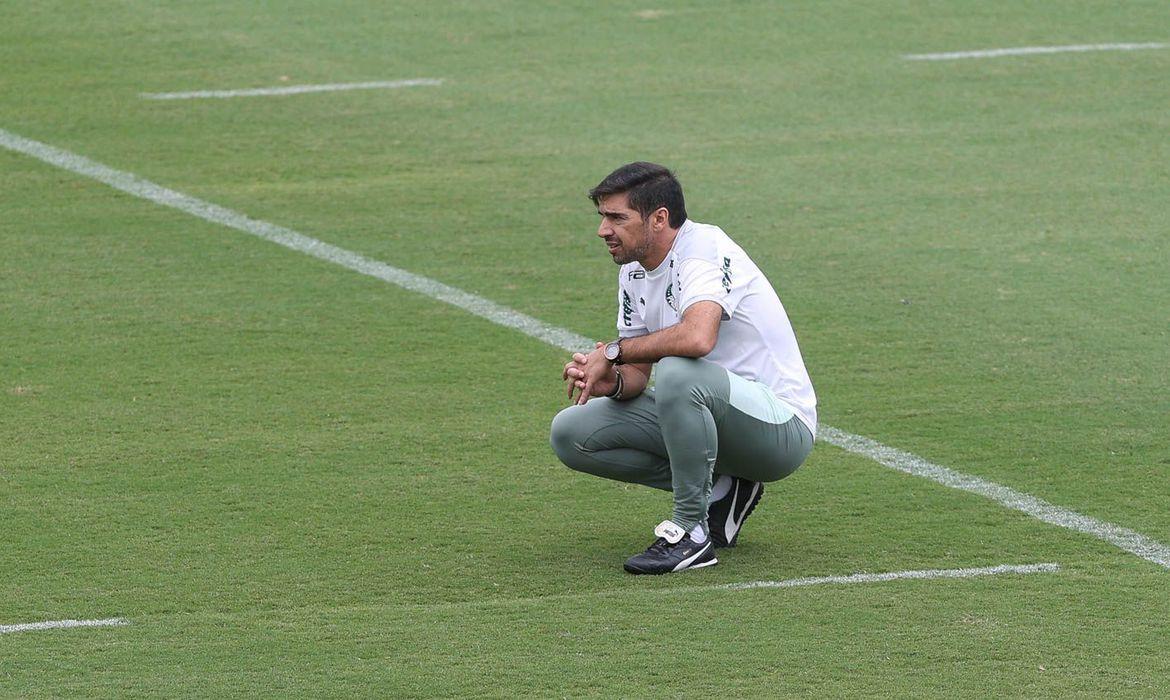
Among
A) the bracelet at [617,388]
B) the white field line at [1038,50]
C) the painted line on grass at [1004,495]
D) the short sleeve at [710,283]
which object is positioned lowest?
the painted line on grass at [1004,495]

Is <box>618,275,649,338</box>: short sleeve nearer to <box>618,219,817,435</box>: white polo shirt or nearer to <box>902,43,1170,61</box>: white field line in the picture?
<box>618,219,817,435</box>: white polo shirt

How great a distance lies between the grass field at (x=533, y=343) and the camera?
4.88m

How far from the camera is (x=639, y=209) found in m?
5.44

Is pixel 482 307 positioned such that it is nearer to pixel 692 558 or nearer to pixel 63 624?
pixel 692 558

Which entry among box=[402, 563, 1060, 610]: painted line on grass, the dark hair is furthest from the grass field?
the dark hair

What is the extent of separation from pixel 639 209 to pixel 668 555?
0.97 metres

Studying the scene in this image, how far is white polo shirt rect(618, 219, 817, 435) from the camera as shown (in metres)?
5.43

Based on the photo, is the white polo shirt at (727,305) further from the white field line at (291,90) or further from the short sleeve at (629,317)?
the white field line at (291,90)

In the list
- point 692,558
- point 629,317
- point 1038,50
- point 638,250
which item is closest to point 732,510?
point 692,558

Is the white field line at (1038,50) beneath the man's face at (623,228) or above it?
beneath

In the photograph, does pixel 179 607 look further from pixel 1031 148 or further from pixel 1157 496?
pixel 1031 148

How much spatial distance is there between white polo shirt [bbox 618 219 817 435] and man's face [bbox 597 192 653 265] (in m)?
0.11

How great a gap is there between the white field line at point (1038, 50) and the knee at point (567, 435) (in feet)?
28.1

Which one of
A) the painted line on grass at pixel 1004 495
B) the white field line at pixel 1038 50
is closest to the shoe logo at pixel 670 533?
the painted line on grass at pixel 1004 495
